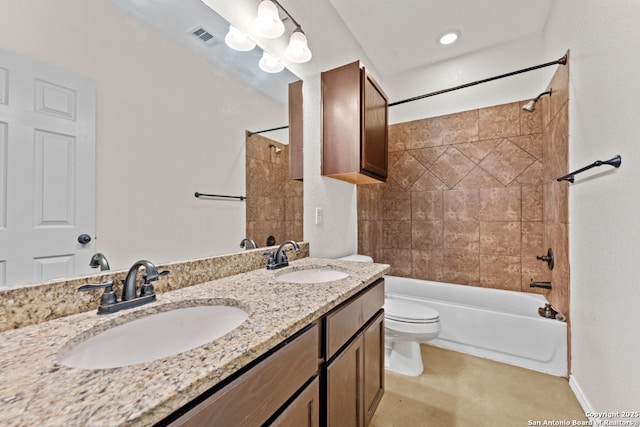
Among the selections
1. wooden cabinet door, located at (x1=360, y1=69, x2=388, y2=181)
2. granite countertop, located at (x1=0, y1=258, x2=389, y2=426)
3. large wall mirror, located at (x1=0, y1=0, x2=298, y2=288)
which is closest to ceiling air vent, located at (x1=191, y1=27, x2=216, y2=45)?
large wall mirror, located at (x1=0, y1=0, x2=298, y2=288)

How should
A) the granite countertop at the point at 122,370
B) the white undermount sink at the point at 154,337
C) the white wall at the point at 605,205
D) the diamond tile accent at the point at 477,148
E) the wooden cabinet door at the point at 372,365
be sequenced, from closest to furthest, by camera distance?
the granite countertop at the point at 122,370, the white undermount sink at the point at 154,337, the white wall at the point at 605,205, the wooden cabinet door at the point at 372,365, the diamond tile accent at the point at 477,148

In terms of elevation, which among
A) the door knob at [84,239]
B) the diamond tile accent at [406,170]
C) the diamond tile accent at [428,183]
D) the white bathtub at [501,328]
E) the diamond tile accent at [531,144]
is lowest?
the white bathtub at [501,328]

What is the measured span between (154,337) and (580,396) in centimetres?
228

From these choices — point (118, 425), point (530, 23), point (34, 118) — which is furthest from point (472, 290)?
point (34, 118)

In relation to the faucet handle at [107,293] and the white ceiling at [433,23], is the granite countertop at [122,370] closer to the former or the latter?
the faucet handle at [107,293]

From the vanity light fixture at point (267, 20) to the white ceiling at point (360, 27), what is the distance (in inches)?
3.2

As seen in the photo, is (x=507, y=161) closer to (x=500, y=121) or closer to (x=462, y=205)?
(x=500, y=121)

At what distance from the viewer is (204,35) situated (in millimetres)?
1168

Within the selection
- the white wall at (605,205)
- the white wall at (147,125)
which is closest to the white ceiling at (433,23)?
the white wall at (605,205)

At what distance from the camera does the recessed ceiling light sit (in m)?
2.34

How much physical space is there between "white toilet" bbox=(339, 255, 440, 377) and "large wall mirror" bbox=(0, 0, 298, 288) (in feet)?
4.16

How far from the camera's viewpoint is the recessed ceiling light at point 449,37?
7.68ft

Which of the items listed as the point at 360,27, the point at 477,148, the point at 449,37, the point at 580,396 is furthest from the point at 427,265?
the point at 360,27

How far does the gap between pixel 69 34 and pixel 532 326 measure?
2832 millimetres
